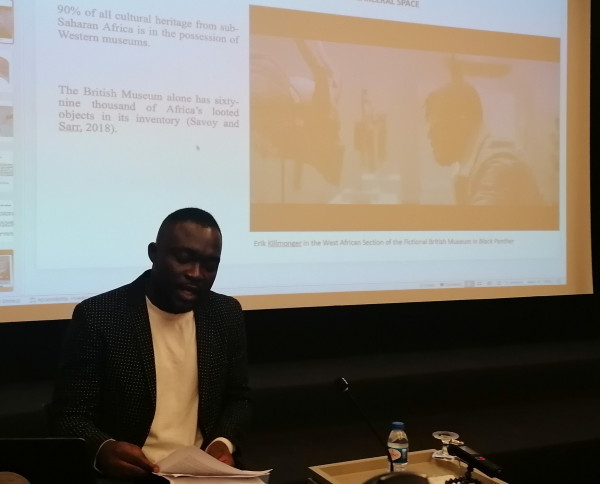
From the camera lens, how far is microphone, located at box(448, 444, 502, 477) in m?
1.84

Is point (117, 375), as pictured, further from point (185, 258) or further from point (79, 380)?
point (185, 258)

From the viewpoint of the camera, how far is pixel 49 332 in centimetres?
273

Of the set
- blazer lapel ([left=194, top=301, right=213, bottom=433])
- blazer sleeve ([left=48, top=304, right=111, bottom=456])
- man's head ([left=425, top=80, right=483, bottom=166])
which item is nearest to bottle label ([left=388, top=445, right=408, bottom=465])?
blazer lapel ([left=194, top=301, right=213, bottom=433])

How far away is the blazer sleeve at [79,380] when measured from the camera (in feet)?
5.63

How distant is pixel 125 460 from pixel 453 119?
2.19 meters

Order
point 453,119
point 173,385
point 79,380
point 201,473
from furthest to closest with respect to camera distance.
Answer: point 453,119 → point 173,385 → point 79,380 → point 201,473

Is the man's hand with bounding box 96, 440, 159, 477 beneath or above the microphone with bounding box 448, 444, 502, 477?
above

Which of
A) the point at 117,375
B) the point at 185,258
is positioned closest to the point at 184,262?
the point at 185,258

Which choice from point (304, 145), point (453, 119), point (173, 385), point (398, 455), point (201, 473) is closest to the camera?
A: point (201, 473)

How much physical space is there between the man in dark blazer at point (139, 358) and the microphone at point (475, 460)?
0.62 meters

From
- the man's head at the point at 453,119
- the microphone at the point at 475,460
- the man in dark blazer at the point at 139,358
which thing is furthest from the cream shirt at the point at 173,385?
the man's head at the point at 453,119

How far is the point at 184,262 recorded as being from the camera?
1.78 meters

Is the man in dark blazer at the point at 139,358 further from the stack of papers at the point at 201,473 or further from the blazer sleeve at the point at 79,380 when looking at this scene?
the stack of papers at the point at 201,473

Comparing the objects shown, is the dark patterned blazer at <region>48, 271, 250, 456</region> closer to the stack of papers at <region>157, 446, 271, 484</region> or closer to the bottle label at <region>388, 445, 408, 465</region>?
the stack of papers at <region>157, 446, 271, 484</region>
